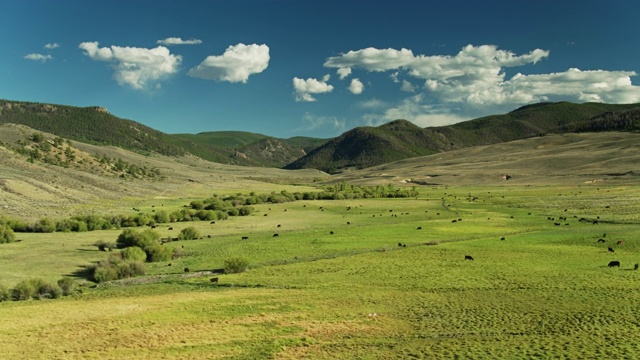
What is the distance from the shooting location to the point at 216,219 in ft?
256

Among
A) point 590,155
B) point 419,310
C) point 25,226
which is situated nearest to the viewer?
point 419,310

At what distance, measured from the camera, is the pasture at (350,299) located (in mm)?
22438

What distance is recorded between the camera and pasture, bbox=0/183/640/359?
73.6ft

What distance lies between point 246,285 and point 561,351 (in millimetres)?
20649

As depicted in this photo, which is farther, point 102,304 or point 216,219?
point 216,219

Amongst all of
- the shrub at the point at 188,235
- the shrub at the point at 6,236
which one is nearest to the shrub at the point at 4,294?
the shrub at the point at 6,236

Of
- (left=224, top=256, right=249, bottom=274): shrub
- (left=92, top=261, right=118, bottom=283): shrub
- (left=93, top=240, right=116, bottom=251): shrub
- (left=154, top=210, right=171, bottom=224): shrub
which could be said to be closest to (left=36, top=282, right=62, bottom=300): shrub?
(left=92, top=261, right=118, bottom=283): shrub

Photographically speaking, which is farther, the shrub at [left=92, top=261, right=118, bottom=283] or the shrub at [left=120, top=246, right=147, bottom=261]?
the shrub at [left=120, top=246, right=147, bottom=261]

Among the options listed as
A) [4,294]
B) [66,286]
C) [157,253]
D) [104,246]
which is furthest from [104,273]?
[104,246]

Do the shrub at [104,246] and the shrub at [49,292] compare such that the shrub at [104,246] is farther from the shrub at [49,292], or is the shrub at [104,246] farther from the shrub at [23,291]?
the shrub at [23,291]

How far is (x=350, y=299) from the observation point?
3098cm

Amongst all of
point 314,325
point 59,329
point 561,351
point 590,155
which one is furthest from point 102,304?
point 590,155

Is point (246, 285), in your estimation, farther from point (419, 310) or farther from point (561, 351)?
point (561, 351)

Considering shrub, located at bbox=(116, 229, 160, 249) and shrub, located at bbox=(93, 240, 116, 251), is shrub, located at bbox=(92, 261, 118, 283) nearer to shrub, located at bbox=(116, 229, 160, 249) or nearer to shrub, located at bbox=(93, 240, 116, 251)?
shrub, located at bbox=(116, 229, 160, 249)
